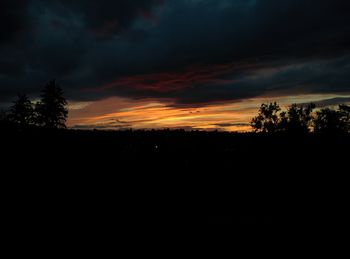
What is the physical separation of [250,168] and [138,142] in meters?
8.83

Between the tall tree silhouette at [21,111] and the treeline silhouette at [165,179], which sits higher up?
the tall tree silhouette at [21,111]

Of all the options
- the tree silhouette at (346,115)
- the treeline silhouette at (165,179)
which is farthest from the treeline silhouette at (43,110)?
the tree silhouette at (346,115)

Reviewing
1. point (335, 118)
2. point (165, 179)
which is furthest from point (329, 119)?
point (165, 179)

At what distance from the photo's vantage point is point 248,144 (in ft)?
84.1

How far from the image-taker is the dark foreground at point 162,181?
13022 millimetres

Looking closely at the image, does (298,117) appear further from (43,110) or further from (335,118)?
(43,110)

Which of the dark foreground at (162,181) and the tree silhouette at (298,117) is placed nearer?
the dark foreground at (162,181)

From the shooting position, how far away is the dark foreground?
513 inches

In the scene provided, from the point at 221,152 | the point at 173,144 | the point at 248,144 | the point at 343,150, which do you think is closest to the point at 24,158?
the point at 173,144

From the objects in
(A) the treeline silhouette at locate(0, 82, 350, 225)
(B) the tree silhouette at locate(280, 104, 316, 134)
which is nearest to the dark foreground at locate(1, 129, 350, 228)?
(A) the treeline silhouette at locate(0, 82, 350, 225)

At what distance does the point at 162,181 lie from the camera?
18.0 metres

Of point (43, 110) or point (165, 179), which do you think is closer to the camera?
point (165, 179)

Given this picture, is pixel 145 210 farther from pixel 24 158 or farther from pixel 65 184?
pixel 24 158

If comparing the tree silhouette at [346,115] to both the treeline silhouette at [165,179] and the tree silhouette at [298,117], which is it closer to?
the tree silhouette at [298,117]
